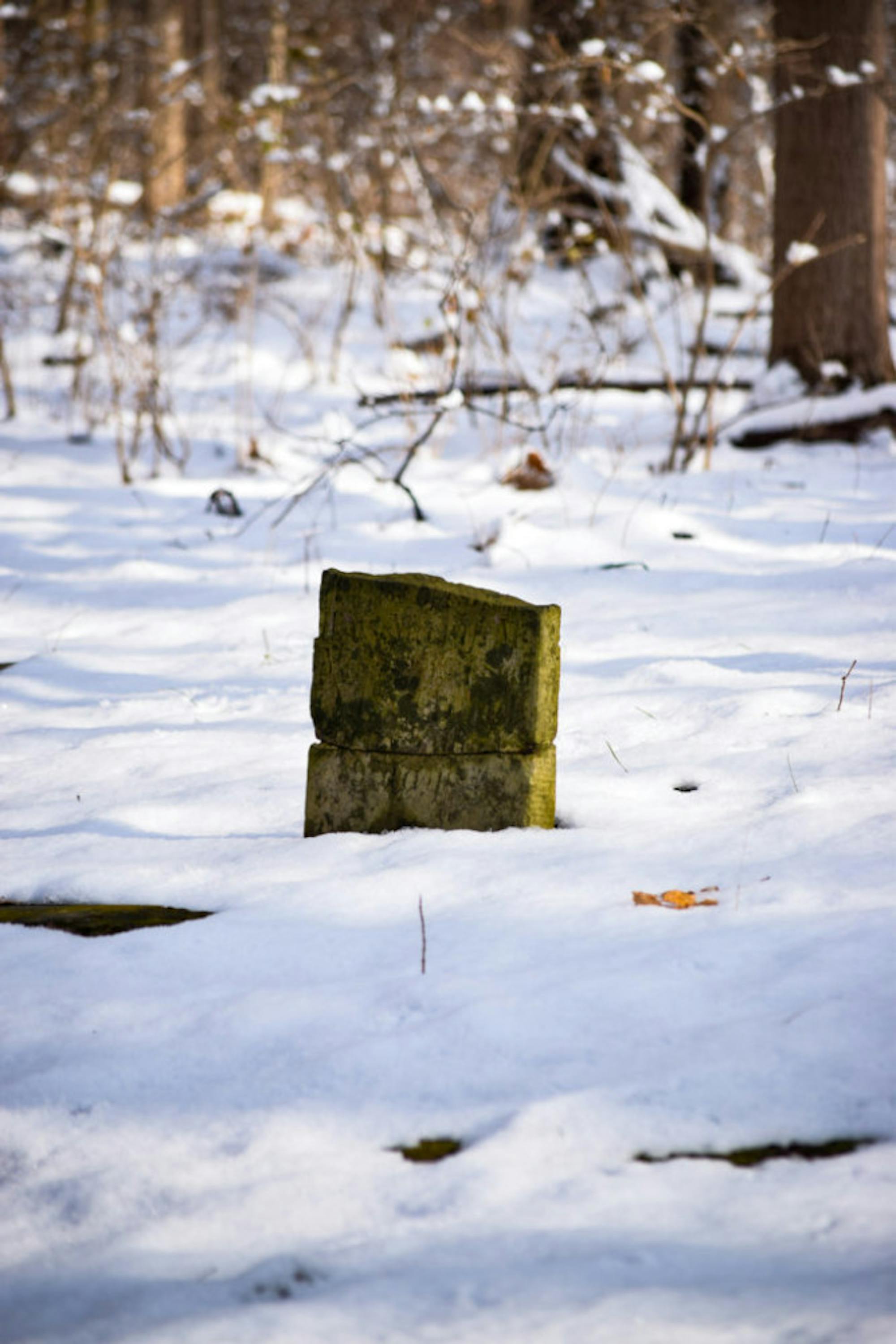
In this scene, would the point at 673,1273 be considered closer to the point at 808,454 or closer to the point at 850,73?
the point at 808,454

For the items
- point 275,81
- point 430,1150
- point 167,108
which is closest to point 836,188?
point 430,1150

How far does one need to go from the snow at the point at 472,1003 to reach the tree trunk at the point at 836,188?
2.72 metres

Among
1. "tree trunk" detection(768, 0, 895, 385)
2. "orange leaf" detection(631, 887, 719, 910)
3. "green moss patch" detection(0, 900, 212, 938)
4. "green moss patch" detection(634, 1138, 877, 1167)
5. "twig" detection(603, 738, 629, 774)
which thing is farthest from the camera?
"tree trunk" detection(768, 0, 895, 385)

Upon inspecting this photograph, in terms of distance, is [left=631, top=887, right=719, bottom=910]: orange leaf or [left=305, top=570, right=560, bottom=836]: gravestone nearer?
[left=631, top=887, right=719, bottom=910]: orange leaf

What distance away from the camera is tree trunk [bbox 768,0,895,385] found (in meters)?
5.98

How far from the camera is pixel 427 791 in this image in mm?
2270

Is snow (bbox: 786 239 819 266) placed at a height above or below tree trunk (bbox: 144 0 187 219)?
below

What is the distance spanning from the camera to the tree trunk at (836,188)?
5980 millimetres

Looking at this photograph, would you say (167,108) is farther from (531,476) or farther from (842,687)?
(842,687)

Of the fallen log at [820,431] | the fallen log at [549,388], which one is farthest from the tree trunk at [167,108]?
the fallen log at [820,431]

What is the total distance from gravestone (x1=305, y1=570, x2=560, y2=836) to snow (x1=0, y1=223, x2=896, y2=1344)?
0.09 meters

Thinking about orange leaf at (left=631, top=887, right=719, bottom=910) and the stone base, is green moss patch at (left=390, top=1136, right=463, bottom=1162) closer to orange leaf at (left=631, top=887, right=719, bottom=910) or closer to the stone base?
orange leaf at (left=631, top=887, right=719, bottom=910)

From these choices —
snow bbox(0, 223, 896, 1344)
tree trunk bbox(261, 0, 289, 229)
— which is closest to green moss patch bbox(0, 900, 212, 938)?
snow bbox(0, 223, 896, 1344)

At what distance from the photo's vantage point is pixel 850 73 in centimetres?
576
